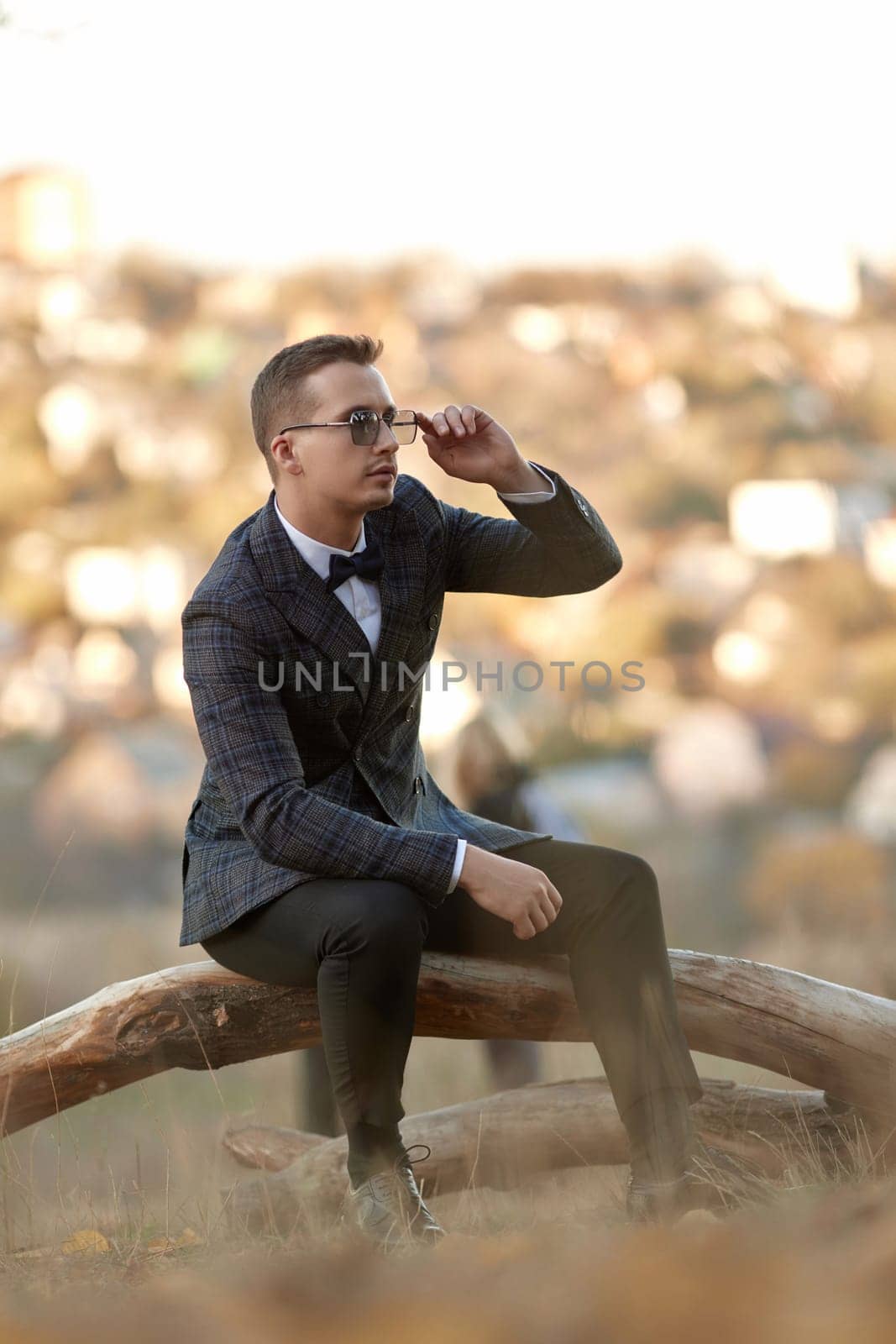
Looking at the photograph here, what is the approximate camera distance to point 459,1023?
71.4 inches

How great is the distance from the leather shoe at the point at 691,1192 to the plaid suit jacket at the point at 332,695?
43 cm

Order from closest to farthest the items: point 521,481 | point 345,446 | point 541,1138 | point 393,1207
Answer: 1. point 393,1207
2. point 345,446
3. point 521,481
4. point 541,1138

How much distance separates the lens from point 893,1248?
0.54 metres

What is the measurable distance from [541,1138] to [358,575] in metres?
0.87

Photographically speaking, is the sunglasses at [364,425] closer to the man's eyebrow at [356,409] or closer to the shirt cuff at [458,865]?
the man's eyebrow at [356,409]

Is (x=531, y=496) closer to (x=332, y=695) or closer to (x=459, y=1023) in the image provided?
(x=332, y=695)

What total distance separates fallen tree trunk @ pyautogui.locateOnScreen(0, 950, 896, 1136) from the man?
0.06 m

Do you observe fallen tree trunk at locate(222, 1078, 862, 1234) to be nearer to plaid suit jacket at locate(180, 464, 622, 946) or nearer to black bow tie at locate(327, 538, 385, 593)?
plaid suit jacket at locate(180, 464, 622, 946)

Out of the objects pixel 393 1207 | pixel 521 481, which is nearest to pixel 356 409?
pixel 521 481

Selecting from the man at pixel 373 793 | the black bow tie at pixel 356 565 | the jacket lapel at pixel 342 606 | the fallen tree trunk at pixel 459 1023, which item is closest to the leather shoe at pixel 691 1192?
the man at pixel 373 793

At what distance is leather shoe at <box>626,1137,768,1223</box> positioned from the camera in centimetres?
156

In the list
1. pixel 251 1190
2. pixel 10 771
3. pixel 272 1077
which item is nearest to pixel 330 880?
pixel 251 1190

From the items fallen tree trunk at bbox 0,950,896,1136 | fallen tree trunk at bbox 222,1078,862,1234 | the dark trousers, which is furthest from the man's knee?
fallen tree trunk at bbox 222,1078,862,1234

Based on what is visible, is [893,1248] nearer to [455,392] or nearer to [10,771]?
[10,771]
